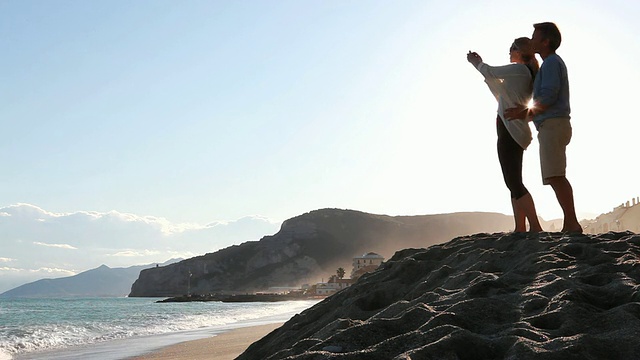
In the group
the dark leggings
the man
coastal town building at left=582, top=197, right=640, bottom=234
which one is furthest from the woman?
coastal town building at left=582, top=197, right=640, bottom=234

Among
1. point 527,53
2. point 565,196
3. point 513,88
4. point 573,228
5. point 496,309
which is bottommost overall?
point 496,309

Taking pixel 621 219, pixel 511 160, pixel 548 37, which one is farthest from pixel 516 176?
pixel 621 219

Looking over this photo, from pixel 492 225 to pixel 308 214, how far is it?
57.5 metres

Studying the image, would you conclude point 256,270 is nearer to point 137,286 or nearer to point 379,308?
point 137,286

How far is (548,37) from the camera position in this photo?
17.4 ft

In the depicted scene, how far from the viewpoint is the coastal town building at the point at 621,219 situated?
5849 centimetres

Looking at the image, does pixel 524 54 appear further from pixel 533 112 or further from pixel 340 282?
pixel 340 282

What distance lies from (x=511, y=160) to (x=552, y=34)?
128cm

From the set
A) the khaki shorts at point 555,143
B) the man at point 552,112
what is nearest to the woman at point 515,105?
the man at point 552,112

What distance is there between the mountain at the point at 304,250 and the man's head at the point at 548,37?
15166 centimetres

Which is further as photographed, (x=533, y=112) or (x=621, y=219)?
(x=621, y=219)

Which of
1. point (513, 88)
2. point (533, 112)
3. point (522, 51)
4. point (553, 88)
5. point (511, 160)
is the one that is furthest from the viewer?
point (511, 160)

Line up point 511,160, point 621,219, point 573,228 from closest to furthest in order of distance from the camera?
1. point 573,228
2. point 511,160
3. point 621,219

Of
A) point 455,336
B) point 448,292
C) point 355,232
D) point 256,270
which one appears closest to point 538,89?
point 448,292
